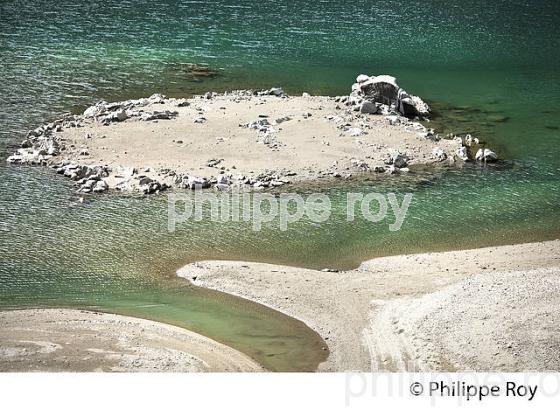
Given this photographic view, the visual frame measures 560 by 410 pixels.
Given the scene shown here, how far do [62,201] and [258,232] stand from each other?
246 inches

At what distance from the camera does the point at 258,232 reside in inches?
973

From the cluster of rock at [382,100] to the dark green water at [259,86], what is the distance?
140cm

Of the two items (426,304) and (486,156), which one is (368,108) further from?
(426,304)

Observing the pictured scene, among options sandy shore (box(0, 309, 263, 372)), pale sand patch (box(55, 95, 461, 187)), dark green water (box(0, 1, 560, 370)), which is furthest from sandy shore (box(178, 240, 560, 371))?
pale sand patch (box(55, 95, 461, 187))

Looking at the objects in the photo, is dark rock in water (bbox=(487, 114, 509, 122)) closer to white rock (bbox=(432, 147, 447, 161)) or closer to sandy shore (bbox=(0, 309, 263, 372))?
white rock (bbox=(432, 147, 447, 161))

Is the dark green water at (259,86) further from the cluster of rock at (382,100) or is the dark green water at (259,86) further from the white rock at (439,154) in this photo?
the cluster of rock at (382,100)

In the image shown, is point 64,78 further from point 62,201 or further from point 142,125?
point 62,201

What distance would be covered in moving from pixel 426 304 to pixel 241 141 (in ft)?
39.0

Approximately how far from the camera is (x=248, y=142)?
99.8 ft

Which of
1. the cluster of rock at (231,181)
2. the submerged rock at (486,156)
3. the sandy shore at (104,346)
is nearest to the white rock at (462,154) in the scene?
the submerged rock at (486,156)

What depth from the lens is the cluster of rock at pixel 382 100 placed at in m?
33.9

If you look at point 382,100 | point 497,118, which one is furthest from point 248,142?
point 497,118

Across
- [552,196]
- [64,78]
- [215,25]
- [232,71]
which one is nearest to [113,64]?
[64,78]

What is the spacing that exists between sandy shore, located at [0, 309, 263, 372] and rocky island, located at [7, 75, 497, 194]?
25.6 ft
